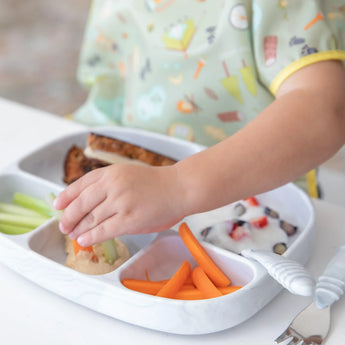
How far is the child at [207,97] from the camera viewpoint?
2.03 feet

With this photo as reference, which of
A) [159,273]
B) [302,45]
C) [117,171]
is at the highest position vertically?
[302,45]

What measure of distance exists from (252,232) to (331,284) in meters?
0.14

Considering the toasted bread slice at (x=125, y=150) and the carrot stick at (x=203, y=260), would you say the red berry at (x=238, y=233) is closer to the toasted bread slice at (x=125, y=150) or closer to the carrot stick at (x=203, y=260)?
the carrot stick at (x=203, y=260)

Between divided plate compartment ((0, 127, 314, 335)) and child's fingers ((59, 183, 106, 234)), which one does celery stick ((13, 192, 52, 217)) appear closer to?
divided plate compartment ((0, 127, 314, 335))

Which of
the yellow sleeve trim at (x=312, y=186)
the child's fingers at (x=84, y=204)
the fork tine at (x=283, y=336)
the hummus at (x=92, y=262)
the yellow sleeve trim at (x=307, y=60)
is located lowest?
the yellow sleeve trim at (x=312, y=186)

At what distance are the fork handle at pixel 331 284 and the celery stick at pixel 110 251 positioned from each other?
22cm

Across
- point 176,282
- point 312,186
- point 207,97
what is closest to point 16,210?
point 176,282

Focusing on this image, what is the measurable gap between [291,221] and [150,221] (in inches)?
9.1

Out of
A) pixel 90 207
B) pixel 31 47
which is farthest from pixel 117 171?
pixel 31 47

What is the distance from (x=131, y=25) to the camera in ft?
3.36

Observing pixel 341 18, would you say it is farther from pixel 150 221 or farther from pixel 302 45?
pixel 150 221

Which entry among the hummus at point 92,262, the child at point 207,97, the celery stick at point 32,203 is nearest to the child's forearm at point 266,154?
the child at point 207,97

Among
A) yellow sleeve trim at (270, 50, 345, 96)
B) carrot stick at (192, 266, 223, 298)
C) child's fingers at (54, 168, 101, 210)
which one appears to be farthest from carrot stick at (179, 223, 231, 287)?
yellow sleeve trim at (270, 50, 345, 96)

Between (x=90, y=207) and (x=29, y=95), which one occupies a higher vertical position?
(x=90, y=207)
